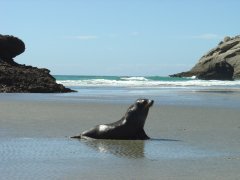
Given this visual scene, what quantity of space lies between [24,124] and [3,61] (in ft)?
78.9

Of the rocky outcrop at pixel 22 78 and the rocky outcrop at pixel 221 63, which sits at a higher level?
the rocky outcrop at pixel 221 63

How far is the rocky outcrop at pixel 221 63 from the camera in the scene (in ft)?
332

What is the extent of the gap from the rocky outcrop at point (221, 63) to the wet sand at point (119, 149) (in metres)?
85.7

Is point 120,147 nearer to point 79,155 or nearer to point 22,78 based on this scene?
point 79,155

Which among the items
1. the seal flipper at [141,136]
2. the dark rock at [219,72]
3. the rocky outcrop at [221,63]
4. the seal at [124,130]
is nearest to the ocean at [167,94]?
the seal at [124,130]

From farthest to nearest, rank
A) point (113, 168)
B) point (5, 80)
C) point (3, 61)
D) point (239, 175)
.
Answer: point (3, 61), point (5, 80), point (113, 168), point (239, 175)

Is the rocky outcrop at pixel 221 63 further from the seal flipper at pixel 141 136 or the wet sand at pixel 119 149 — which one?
the seal flipper at pixel 141 136

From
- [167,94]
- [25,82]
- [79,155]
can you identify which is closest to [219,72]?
[167,94]

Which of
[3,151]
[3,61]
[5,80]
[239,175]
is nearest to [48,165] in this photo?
[3,151]

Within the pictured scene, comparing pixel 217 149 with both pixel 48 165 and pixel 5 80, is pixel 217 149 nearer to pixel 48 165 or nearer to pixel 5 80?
pixel 48 165

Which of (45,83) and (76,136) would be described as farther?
(45,83)

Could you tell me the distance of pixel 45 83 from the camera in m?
33.2

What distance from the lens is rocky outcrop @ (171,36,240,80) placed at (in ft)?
332

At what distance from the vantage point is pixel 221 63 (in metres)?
103
